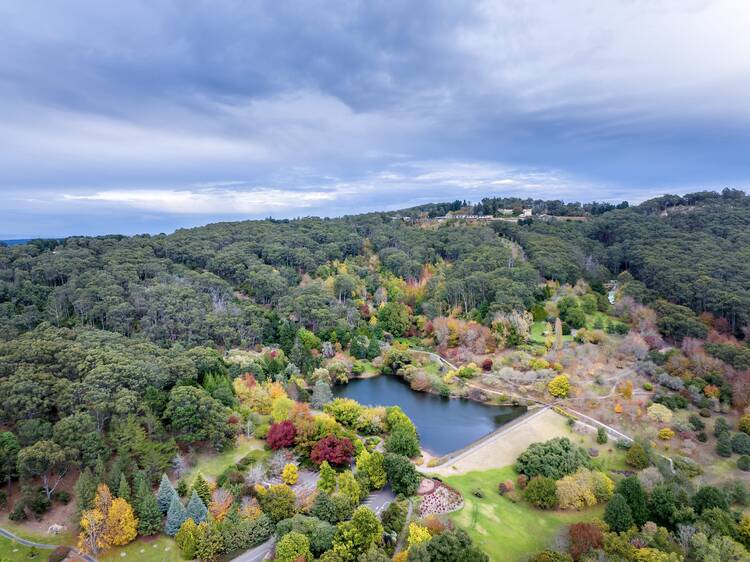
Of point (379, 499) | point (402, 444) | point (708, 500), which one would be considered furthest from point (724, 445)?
point (379, 499)

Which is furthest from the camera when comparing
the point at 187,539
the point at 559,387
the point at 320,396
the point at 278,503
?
the point at 559,387

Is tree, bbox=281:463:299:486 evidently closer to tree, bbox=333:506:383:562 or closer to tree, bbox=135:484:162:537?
tree, bbox=333:506:383:562

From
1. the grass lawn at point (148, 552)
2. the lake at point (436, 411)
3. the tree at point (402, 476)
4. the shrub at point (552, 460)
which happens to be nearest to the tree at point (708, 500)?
the shrub at point (552, 460)

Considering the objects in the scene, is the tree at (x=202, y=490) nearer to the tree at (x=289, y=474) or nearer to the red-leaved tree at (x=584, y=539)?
the tree at (x=289, y=474)

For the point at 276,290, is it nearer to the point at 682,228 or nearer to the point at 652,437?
the point at 652,437

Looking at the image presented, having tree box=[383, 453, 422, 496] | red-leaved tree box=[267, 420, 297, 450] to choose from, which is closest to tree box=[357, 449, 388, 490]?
tree box=[383, 453, 422, 496]

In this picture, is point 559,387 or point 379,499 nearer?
point 379,499

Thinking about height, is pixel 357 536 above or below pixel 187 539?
above

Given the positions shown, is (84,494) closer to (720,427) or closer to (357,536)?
(357,536)
